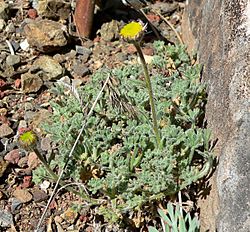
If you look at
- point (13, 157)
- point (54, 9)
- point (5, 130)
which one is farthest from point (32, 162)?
point (54, 9)

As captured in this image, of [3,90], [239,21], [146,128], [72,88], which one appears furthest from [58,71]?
[239,21]

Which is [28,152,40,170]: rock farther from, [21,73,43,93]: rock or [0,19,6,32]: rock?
[0,19,6,32]: rock

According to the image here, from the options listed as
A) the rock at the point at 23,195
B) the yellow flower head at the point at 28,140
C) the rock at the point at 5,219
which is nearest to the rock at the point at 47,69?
the rock at the point at 23,195

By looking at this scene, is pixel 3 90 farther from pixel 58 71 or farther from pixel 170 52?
pixel 170 52

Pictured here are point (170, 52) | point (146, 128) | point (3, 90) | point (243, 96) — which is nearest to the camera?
point (243, 96)

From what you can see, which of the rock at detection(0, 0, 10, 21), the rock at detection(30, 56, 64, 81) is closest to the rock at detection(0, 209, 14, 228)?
the rock at detection(30, 56, 64, 81)

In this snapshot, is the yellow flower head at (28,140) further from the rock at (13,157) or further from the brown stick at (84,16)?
the brown stick at (84,16)

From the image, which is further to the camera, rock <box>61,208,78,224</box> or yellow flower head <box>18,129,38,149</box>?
rock <box>61,208,78,224</box>
